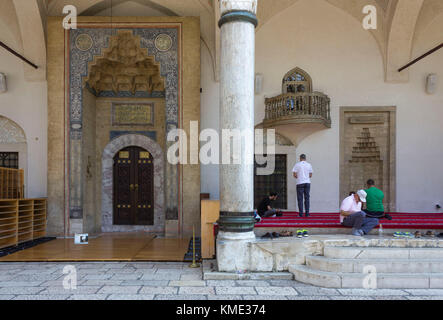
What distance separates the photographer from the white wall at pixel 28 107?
895 cm

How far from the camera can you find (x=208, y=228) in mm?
5945

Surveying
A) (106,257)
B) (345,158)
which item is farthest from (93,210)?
(345,158)

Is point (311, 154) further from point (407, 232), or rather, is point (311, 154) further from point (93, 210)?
point (93, 210)

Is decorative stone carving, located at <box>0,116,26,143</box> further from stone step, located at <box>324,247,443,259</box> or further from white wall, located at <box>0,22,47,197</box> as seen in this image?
stone step, located at <box>324,247,443,259</box>

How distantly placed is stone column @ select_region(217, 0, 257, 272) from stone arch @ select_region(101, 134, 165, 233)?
4.76 meters

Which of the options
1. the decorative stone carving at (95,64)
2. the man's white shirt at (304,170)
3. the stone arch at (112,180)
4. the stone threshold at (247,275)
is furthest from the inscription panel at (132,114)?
the stone threshold at (247,275)

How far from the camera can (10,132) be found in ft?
29.8

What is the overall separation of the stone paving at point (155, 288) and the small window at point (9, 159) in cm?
474

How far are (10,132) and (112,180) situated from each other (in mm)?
2867

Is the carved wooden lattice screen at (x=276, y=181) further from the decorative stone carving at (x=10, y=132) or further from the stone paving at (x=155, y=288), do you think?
the decorative stone carving at (x=10, y=132)

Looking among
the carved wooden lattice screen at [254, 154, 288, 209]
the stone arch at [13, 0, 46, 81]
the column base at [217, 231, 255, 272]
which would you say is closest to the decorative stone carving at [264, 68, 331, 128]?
the carved wooden lattice screen at [254, 154, 288, 209]

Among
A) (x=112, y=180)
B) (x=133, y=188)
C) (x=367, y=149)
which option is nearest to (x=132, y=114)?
(x=112, y=180)

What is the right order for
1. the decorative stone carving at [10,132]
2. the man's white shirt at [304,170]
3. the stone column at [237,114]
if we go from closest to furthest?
1. the stone column at [237,114]
2. the man's white shirt at [304,170]
3. the decorative stone carving at [10,132]
